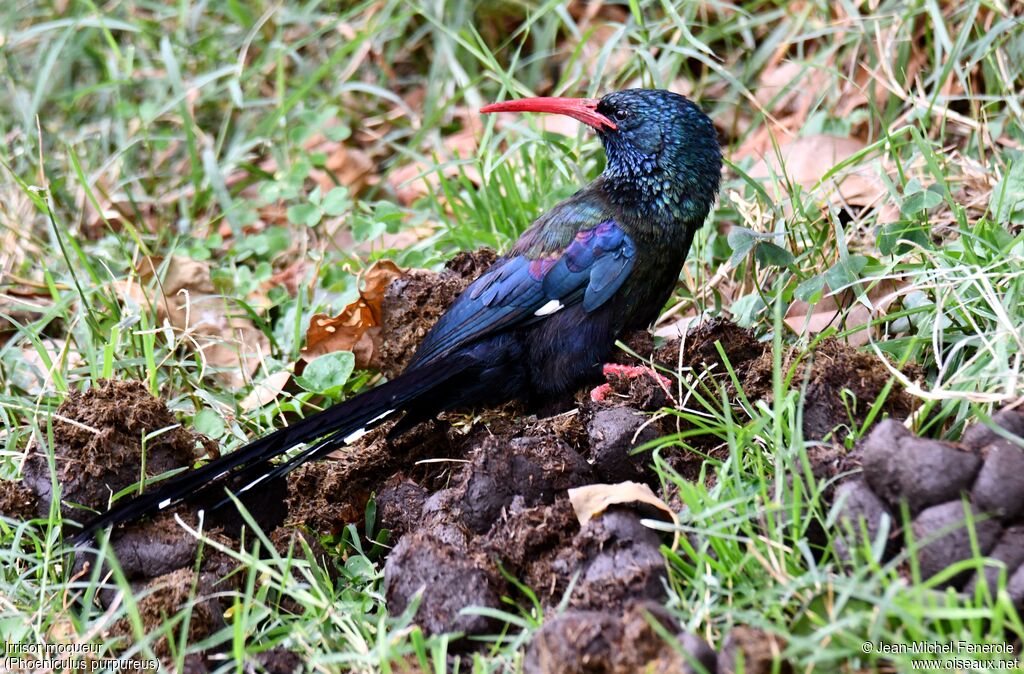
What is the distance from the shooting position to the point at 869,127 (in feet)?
14.1

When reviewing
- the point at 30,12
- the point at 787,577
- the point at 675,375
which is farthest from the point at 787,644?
the point at 30,12

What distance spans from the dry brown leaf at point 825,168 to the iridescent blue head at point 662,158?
0.34 m

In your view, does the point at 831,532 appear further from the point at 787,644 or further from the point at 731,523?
the point at 787,644

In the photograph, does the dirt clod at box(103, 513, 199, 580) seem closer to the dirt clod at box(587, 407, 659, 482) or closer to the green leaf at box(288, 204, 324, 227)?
the dirt clod at box(587, 407, 659, 482)

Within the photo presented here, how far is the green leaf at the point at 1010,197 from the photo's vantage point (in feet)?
10.4

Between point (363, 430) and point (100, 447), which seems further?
point (363, 430)

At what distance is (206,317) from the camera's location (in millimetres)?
4062

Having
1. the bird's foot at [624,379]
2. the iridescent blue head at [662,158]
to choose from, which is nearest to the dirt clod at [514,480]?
the bird's foot at [624,379]

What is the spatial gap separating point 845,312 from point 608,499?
3.72 ft

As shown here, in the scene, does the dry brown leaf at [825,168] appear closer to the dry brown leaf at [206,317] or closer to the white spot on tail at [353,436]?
the white spot on tail at [353,436]

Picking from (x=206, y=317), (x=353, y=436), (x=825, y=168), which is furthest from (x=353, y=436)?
(x=825, y=168)

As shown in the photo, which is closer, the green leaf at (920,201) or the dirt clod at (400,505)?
the dirt clod at (400,505)

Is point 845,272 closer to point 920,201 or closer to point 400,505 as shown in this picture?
point 920,201

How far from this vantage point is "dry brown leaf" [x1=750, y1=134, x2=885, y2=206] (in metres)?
3.78
